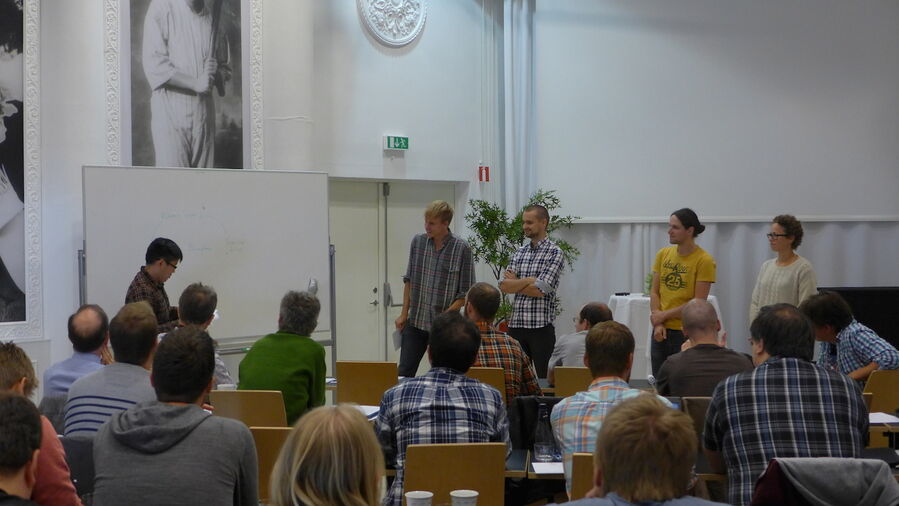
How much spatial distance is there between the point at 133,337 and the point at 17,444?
50.0 inches

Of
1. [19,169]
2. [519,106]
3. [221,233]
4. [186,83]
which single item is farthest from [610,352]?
[519,106]

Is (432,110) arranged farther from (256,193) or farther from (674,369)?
(674,369)

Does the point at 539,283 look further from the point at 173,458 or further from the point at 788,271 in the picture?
the point at 173,458

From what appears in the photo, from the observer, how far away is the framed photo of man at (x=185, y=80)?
6.59 meters

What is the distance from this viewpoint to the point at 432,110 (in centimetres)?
902

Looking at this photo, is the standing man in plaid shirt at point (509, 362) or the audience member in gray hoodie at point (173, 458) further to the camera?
the standing man in plaid shirt at point (509, 362)

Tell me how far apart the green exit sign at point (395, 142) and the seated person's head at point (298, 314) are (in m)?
4.33

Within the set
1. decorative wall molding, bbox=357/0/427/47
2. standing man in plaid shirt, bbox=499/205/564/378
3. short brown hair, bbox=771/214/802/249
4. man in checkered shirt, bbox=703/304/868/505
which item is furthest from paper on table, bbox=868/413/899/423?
decorative wall molding, bbox=357/0/427/47

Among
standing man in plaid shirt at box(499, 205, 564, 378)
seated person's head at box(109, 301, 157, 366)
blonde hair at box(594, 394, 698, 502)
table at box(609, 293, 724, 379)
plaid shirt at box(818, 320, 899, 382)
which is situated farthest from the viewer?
table at box(609, 293, 724, 379)

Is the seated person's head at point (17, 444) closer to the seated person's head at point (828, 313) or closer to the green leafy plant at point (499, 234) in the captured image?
the seated person's head at point (828, 313)

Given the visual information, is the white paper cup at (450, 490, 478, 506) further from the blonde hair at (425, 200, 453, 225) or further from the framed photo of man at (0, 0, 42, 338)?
the framed photo of man at (0, 0, 42, 338)

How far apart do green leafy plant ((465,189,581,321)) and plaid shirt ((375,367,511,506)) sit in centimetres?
517

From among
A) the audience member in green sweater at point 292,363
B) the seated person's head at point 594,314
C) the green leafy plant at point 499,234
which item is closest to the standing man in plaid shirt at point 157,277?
the audience member in green sweater at point 292,363

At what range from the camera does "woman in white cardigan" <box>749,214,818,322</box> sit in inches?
251
